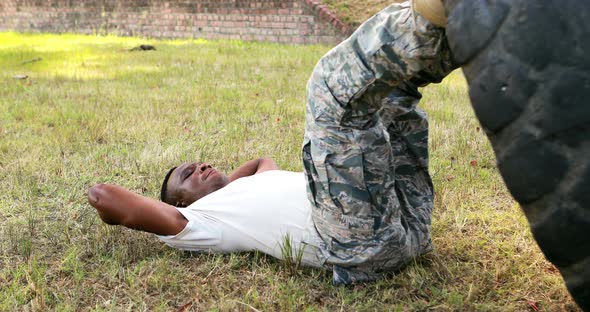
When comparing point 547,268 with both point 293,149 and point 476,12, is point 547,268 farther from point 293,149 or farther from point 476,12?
point 293,149

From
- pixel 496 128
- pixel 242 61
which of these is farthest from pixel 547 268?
pixel 242 61

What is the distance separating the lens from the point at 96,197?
2.36 meters

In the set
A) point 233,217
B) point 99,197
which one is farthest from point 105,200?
point 233,217

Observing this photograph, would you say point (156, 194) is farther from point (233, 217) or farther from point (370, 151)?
point (370, 151)

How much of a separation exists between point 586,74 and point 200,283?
1.54m

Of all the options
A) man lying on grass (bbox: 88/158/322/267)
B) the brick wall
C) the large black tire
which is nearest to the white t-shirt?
man lying on grass (bbox: 88/158/322/267)

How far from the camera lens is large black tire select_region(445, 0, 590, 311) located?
50.6 inches

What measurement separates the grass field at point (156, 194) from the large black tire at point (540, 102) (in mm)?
794

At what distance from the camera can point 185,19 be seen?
44.4 ft

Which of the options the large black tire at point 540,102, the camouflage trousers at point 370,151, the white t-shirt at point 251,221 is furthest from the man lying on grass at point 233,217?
the large black tire at point 540,102

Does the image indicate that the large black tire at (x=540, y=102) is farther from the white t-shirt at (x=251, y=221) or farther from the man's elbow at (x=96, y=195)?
the man's elbow at (x=96, y=195)

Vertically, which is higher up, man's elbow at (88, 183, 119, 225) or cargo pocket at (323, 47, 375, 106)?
cargo pocket at (323, 47, 375, 106)

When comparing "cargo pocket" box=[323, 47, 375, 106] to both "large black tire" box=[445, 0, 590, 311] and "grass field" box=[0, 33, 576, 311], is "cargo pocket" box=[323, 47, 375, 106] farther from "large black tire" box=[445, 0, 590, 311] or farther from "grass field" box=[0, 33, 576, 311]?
"grass field" box=[0, 33, 576, 311]

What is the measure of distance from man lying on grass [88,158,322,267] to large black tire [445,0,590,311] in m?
1.07
